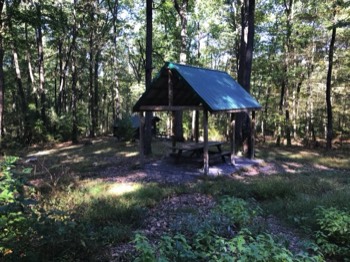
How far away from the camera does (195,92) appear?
11.4m

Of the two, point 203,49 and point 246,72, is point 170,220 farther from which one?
point 203,49

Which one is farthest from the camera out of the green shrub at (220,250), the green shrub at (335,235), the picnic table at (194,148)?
the picnic table at (194,148)

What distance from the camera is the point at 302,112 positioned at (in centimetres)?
3566

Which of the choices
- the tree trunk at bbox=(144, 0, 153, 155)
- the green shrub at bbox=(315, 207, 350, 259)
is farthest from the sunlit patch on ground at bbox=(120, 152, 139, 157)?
the green shrub at bbox=(315, 207, 350, 259)

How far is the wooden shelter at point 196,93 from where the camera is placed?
11.7 meters

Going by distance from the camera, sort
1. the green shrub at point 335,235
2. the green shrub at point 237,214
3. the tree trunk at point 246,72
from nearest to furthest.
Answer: the green shrub at point 335,235 → the green shrub at point 237,214 → the tree trunk at point 246,72

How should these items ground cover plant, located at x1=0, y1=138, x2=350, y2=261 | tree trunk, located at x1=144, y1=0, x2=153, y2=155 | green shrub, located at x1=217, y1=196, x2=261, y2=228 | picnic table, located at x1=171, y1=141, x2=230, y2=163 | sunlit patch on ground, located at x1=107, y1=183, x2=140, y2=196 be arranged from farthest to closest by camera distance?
tree trunk, located at x1=144, y1=0, x2=153, y2=155 → picnic table, located at x1=171, y1=141, x2=230, y2=163 → sunlit patch on ground, located at x1=107, y1=183, x2=140, y2=196 → green shrub, located at x1=217, y1=196, x2=261, y2=228 → ground cover plant, located at x1=0, y1=138, x2=350, y2=261

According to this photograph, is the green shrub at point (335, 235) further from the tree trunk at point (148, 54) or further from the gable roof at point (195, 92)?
the tree trunk at point (148, 54)

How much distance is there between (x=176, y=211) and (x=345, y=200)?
13.7 feet

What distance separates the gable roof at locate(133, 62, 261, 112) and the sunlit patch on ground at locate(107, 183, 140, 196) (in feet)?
12.6

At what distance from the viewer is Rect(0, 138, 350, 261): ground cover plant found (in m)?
3.91

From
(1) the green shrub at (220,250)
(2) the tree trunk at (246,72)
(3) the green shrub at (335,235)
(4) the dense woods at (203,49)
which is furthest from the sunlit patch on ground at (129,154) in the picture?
(3) the green shrub at (335,235)

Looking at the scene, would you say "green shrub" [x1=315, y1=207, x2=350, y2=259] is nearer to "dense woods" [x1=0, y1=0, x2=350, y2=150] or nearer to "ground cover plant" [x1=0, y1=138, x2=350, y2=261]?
"ground cover plant" [x1=0, y1=138, x2=350, y2=261]

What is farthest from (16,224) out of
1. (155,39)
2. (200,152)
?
(155,39)
